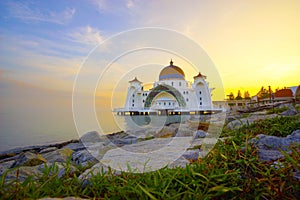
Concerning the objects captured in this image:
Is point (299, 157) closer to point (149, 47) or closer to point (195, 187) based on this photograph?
point (195, 187)

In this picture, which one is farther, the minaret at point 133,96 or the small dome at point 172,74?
the small dome at point 172,74

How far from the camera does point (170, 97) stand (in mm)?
37094

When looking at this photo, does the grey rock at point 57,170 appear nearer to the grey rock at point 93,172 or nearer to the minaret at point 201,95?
the grey rock at point 93,172

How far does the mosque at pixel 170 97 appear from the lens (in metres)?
31.6

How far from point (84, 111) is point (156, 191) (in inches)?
115

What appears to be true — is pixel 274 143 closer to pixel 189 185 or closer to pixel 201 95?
pixel 189 185

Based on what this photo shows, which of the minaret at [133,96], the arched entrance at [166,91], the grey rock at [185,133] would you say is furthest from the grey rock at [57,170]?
the arched entrance at [166,91]

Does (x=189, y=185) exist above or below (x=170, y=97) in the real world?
below

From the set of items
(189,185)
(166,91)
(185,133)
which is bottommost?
(185,133)

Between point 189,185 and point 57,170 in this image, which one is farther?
point 57,170

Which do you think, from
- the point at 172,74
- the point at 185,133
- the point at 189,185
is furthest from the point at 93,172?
the point at 172,74

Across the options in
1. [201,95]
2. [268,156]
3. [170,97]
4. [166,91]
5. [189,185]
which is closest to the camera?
[189,185]

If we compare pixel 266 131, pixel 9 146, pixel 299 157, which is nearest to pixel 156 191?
pixel 299 157

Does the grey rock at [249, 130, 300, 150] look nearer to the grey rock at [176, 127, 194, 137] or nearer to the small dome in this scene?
the grey rock at [176, 127, 194, 137]
